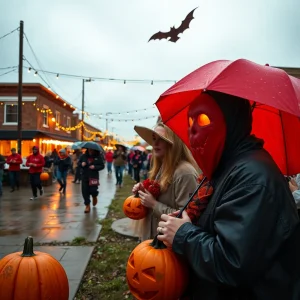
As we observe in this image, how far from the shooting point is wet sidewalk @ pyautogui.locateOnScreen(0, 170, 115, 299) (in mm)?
5363

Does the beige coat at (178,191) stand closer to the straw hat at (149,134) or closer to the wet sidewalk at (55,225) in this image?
the straw hat at (149,134)

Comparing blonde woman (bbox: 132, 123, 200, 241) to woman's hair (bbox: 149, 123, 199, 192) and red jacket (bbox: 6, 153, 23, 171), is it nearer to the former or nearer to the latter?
woman's hair (bbox: 149, 123, 199, 192)

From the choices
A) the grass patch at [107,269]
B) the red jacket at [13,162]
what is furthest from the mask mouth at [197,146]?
the red jacket at [13,162]

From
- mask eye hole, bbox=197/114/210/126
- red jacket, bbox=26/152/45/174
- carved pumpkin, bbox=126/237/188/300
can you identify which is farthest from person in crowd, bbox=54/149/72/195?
mask eye hole, bbox=197/114/210/126

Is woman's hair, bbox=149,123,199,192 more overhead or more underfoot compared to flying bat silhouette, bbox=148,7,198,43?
more underfoot

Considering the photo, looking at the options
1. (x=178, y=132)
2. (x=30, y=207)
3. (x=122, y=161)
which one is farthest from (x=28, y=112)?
(x=178, y=132)

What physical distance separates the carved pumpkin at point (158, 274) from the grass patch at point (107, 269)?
8.32 feet

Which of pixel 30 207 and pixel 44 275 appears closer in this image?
pixel 44 275

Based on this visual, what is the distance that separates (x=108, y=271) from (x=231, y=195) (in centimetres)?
400

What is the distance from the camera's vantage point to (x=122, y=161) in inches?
677

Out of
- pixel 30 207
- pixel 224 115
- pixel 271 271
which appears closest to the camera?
pixel 271 271

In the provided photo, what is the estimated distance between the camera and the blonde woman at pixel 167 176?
310 cm

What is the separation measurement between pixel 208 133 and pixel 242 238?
1.86ft

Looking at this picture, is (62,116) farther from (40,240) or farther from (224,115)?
(224,115)
